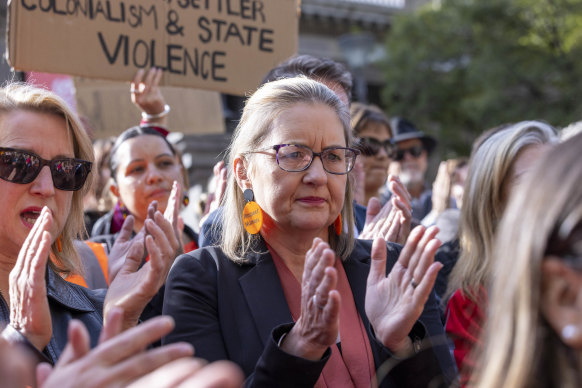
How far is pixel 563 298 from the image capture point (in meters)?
1.38

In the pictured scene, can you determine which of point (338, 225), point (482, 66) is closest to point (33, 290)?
point (338, 225)

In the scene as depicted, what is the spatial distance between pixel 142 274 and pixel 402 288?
2.96ft

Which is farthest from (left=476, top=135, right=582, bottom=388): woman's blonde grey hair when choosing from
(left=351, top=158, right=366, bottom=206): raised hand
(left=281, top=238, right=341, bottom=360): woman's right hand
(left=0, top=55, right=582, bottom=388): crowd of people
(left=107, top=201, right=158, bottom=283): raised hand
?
(left=351, top=158, right=366, bottom=206): raised hand

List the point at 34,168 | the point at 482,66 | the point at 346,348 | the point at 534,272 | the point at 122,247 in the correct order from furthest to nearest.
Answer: the point at 482,66
the point at 122,247
the point at 34,168
the point at 346,348
the point at 534,272

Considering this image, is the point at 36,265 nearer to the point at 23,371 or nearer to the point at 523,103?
the point at 23,371

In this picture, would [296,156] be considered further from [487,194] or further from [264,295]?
[487,194]

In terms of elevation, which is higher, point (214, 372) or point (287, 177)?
point (287, 177)

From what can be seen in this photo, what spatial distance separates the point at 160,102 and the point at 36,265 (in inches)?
92.9

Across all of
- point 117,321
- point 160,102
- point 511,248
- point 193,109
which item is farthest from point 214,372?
point 193,109

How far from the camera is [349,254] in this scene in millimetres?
2631

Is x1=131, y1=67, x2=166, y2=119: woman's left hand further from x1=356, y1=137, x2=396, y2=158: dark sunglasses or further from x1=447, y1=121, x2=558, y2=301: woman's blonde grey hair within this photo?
x1=447, y1=121, x2=558, y2=301: woman's blonde grey hair

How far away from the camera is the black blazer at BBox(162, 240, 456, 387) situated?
7.13 ft

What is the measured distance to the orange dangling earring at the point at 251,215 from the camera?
2.55 m

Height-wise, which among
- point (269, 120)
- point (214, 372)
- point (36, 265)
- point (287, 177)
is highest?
point (269, 120)
